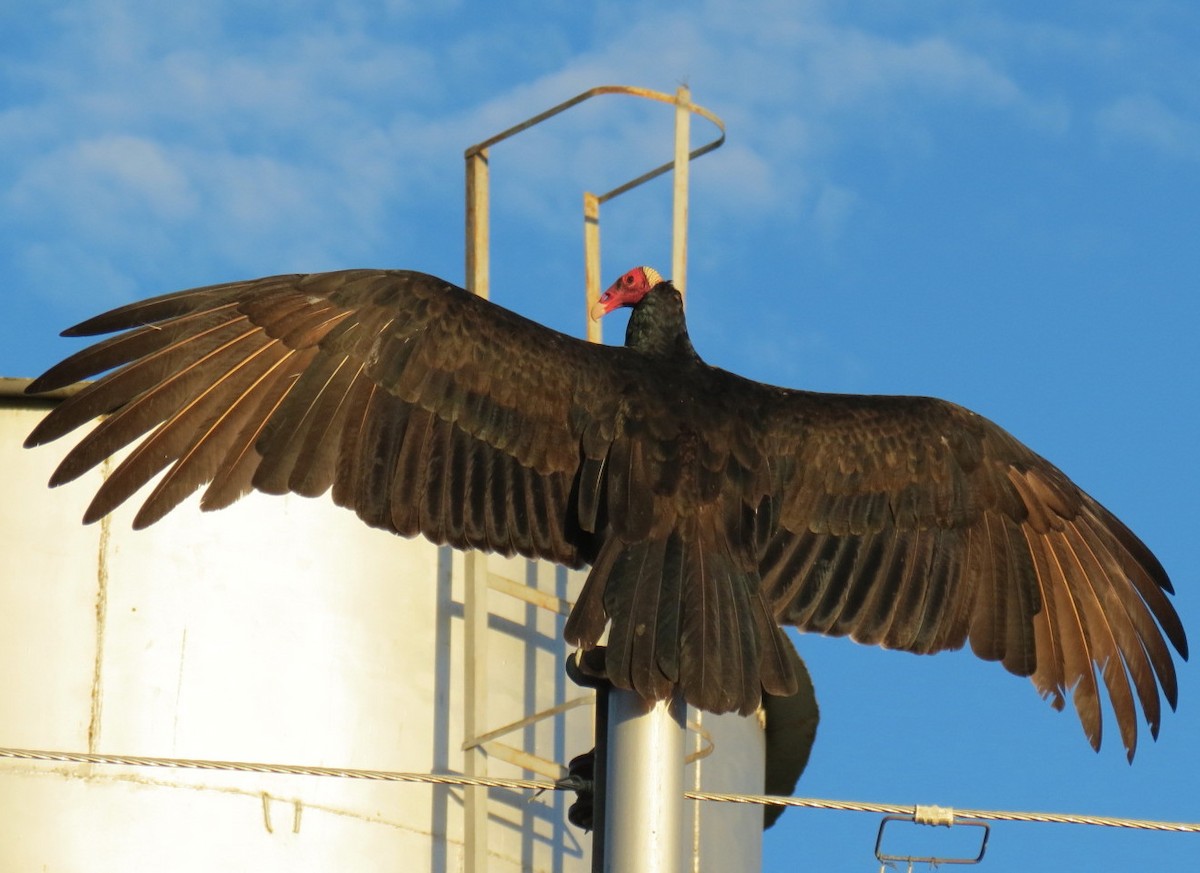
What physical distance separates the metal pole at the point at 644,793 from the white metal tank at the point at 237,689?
2.48 metres

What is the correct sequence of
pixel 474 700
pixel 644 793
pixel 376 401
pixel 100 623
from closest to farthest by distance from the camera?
pixel 644 793
pixel 376 401
pixel 100 623
pixel 474 700

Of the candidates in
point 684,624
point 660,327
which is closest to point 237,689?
point 660,327

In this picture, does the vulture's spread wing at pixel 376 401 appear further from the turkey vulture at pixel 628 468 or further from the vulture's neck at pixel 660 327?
the vulture's neck at pixel 660 327

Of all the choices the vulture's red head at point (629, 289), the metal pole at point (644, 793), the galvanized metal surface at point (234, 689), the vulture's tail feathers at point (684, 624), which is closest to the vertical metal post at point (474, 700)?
the galvanized metal surface at point (234, 689)

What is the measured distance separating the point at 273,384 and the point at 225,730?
1609 millimetres

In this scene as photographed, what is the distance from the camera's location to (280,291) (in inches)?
233

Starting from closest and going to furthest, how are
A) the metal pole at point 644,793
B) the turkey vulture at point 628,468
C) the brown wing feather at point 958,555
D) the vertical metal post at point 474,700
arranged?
the metal pole at point 644,793 < the turkey vulture at point 628,468 < the brown wing feather at point 958,555 < the vertical metal post at point 474,700

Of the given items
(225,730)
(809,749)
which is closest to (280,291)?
(225,730)

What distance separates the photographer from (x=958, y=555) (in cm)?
646

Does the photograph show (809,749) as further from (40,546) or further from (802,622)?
(40,546)

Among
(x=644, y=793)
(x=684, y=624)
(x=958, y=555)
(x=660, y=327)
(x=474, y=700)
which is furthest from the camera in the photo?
(x=474, y=700)

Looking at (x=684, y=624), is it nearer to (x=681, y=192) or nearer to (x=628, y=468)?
(x=628, y=468)

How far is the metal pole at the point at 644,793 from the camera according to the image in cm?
444

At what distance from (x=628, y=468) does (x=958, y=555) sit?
138cm
